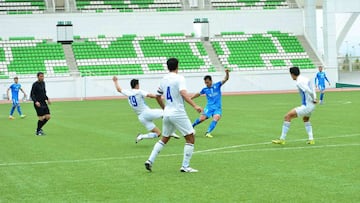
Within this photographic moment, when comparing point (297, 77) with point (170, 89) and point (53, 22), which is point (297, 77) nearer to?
point (170, 89)

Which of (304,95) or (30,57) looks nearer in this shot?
(304,95)

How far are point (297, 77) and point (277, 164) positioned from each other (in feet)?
11.9

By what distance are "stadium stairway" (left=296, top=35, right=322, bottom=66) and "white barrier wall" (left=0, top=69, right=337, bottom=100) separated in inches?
62.6

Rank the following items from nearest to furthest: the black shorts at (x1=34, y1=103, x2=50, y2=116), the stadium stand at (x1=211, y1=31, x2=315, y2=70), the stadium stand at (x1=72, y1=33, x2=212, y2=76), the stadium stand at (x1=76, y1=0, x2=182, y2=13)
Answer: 1. the black shorts at (x1=34, y1=103, x2=50, y2=116)
2. the stadium stand at (x1=72, y1=33, x2=212, y2=76)
3. the stadium stand at (x1=211, y1=31, x2=315, y2=70)
4. the stadium stand at (x1=76, y1=0, x2=182, y2=13)

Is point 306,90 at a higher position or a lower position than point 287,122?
higher

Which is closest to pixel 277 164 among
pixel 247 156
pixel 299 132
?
pixel 247 156

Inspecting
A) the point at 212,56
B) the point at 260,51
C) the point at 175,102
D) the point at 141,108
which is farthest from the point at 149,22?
the point at 175,102

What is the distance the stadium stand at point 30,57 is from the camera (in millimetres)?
54969

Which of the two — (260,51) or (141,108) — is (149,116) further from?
(260,51)

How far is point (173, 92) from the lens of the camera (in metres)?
12.5

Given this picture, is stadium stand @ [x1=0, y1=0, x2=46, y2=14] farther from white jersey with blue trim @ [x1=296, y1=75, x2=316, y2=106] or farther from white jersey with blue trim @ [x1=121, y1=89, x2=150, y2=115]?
white jersey with blue trim @ [x1=296, y1=75, x2=316, y2=106]

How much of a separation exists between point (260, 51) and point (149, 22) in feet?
31.4

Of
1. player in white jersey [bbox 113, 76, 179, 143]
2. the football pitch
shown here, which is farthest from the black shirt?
player in white jersey [bbox 113, 76, 179, 143]

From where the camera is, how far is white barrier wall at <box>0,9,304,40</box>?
58625mm
